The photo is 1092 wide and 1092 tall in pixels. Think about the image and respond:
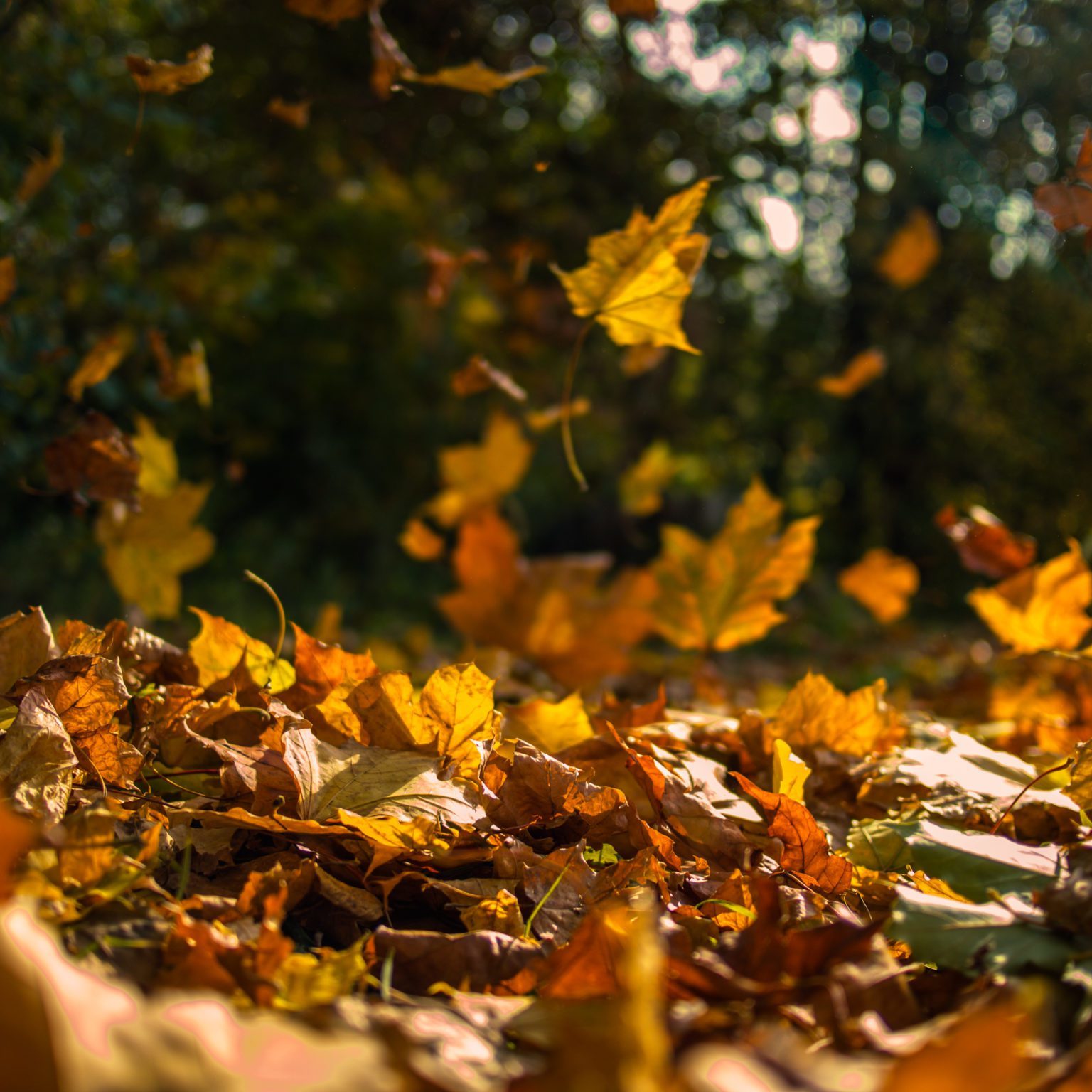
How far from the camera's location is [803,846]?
2.36 ft

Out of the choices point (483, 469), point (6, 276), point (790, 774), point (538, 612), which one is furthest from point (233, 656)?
point (483, 469)

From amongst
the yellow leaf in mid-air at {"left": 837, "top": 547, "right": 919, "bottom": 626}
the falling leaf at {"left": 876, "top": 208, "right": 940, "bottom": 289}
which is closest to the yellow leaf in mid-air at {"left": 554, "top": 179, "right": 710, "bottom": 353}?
the yellow leaf in mid-air at {"left": 837, "top": 547, "right": 919, "bottom": 626}

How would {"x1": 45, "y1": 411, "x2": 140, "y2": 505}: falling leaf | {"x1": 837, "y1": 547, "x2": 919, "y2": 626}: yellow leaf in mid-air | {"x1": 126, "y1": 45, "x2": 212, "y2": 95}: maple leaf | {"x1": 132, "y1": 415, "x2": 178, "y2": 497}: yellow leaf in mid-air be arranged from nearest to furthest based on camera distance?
{"x1": 126, "y1": 45, "x2": 212, "y2": 95}: maple leaf → {"x1": 45, "y1": 411, "x2": 140, "y2": 505}: falling leaf → {"x1": 132, "y1": 415, "x2": 178, "y2": 497}: yellow leaf in mid-air → {"x1": 837, "y1": 547, "x2": 919, "y2": 626}: yellow leaf in mid-air

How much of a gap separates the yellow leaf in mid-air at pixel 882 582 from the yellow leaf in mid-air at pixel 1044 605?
0.86 metres

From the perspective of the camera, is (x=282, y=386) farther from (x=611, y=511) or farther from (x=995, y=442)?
(x=995, y=442)

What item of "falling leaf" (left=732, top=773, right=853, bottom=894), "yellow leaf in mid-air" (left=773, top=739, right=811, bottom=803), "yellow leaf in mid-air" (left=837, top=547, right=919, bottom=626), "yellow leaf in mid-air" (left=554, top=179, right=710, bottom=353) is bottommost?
"yellow leaf in mid-air" (left=837, top=547, right=919, bottom=626)

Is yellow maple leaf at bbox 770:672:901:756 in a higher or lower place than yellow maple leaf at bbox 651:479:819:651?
higher

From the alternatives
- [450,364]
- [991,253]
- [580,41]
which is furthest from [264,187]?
[991,253]

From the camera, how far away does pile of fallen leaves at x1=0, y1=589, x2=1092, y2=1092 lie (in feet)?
1.12

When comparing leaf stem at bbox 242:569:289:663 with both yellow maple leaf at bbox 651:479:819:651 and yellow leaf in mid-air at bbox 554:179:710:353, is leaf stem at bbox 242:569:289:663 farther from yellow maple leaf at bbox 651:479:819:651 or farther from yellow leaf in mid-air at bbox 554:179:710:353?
yellow maple leaf at bbox 651:479:819:651

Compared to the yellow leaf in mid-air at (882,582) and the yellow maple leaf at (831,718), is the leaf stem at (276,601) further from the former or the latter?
the yellow leaf in mid-air at (882,582)

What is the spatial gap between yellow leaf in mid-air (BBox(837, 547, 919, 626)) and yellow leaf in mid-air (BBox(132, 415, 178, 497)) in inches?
53.1

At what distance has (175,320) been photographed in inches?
111

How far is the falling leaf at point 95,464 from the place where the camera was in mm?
1264
